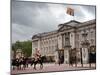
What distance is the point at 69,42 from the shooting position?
2.69 m

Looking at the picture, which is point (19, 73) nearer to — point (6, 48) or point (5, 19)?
point (6, 48)

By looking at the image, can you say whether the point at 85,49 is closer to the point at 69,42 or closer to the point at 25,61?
the point at 69,42

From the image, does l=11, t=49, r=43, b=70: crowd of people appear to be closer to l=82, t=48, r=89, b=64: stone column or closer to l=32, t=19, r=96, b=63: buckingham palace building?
l=32, t=19, r=96, b=63: buckingham palace building

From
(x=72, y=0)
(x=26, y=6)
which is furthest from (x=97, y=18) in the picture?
(x=26, y=6)

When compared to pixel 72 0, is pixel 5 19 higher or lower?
lower

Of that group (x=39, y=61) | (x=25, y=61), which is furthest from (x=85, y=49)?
(x=25, y=61)

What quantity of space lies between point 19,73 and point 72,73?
71 cm

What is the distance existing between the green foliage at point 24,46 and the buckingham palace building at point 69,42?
0.16 feet

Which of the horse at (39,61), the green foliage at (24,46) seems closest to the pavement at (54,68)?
the horse at (39,61)

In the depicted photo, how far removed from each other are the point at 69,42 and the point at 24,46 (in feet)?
2.00

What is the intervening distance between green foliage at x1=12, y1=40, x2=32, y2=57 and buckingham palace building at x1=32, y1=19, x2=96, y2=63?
2.0 inches

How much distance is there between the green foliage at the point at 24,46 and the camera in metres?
2.40

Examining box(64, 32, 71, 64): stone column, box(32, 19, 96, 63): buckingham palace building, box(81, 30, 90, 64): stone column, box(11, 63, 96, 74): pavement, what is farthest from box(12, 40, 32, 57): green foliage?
box(81, 30, 90, 64): stone column

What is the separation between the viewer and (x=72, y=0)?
2703mm
